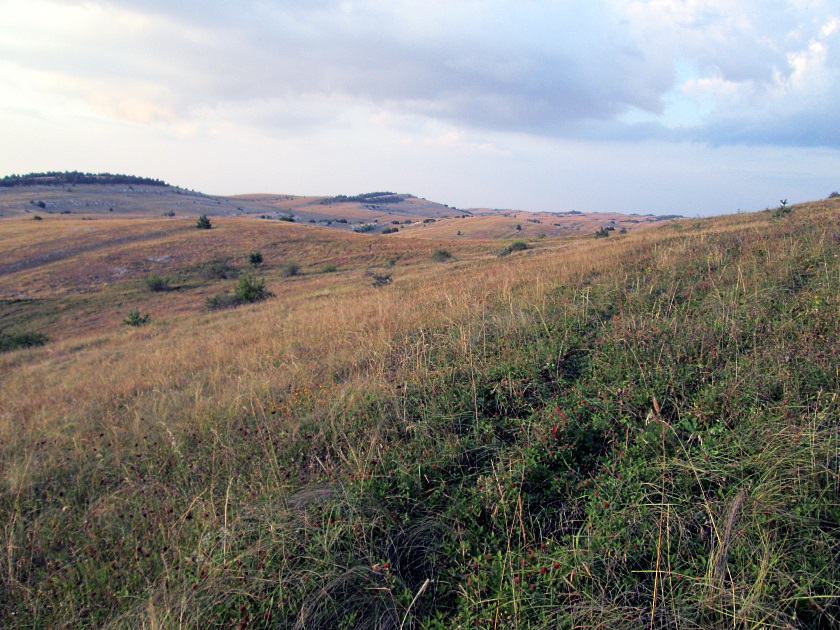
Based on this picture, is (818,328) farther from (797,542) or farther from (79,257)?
(79,257)

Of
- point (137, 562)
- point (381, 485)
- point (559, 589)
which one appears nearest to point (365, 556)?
point (381, 485)

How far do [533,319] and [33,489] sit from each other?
4997 millimetres

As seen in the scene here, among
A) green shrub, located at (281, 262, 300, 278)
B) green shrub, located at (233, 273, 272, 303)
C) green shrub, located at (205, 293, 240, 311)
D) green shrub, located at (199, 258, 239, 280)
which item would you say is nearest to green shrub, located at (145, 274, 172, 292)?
green shrub, located at (199, 258, 239, 280)

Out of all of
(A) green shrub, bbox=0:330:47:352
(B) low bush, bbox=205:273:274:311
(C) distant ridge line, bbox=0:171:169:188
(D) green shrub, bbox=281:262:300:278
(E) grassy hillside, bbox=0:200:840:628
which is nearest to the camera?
(E) grassy hillside, bbox=0:200:840:628

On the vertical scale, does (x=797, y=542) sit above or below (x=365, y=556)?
above

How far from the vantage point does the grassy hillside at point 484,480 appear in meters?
2.05

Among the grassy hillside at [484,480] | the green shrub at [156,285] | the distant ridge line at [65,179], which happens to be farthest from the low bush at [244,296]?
the distant ridge line at [65,179]

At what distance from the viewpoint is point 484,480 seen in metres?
2.73

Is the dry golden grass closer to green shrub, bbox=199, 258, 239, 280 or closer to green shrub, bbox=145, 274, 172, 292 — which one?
green shrub, bbox=145, 274, 172, 292

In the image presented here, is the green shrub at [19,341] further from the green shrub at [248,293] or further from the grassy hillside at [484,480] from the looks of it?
the grassy hillside at [484,480]

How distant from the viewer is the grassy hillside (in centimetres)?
205

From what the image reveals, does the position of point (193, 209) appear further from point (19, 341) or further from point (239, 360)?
point (239, 360)

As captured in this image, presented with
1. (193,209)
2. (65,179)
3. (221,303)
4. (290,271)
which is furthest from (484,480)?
(65,179)

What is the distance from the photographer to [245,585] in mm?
A: 2209
